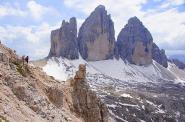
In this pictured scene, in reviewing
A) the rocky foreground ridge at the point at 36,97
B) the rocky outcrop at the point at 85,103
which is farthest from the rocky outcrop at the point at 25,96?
the rocky outcrop at the point at 85,103

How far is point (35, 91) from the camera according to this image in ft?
113

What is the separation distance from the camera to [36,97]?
34.2m

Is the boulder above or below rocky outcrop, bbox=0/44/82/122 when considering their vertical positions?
above

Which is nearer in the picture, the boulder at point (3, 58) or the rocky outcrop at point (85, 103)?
the boulder at point (3, 58)

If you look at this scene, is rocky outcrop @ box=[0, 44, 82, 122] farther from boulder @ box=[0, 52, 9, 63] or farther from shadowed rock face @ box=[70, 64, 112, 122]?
shadowed rock face @ box=[70, 64, 112, 122]

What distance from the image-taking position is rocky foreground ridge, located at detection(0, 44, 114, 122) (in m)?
31.0

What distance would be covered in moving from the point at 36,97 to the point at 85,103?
37.2 ft

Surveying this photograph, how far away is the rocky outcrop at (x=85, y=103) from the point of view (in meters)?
44.3

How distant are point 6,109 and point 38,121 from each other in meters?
2.71

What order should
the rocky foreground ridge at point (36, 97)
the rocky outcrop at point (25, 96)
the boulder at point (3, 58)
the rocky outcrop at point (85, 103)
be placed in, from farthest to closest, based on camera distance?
1. the rocky outcrop at point (85, 103)
2. the boulder at point (3, 58)
3. the rocky foreground ridge at point (36, 97)
4. the rocky outcrop at point (25, 96)

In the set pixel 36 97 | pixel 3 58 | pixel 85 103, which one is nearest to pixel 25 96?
pixel 36 97

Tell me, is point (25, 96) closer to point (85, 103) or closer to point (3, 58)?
point (3, 58)

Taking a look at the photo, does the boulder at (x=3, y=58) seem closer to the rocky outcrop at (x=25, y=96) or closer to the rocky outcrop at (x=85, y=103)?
the rocky outcrop at (x=25, y=96)

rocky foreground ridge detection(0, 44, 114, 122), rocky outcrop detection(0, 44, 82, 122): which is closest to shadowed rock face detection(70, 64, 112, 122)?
rocky foreground ridge detection(0, 44, 114, 122)
